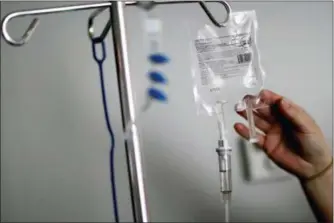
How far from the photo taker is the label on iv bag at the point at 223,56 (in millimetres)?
809

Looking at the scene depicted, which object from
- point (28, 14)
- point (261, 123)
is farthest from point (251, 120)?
point (28, 14)

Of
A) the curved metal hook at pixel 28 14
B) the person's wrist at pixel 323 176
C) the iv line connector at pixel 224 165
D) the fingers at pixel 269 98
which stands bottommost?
the person's wrist at pixel 323 176

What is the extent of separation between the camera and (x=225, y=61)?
2.65 feet

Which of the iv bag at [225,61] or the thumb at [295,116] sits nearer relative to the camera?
the iv bag at [225,61]

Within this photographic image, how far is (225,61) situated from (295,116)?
26 centimetres

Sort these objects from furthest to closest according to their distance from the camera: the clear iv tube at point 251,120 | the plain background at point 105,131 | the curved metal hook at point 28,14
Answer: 1. the plain background at point 105,131
2. the clear iv tube at point 251,120
3. the curved metal hook at point 28,14

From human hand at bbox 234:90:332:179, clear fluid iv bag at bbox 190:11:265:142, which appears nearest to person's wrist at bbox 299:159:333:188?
human hand at bbox 234:90:332:179

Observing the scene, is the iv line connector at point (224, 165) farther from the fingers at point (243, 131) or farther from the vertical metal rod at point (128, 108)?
the vertical metal rod at point (128, 108)

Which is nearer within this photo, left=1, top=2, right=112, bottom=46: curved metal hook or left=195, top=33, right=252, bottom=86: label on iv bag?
left=1, top=2, right=112, bottom=46: curved metal hook

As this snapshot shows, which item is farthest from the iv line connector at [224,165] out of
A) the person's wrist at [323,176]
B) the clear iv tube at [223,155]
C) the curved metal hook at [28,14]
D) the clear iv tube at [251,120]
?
the curved metal hook at [28,14]

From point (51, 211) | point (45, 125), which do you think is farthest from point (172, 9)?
point (51, 211)

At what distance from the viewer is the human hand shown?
3.14 feet

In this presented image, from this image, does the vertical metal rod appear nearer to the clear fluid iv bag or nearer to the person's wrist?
the clear fluid iv bag

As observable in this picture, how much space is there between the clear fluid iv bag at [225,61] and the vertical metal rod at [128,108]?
0.23 meters
